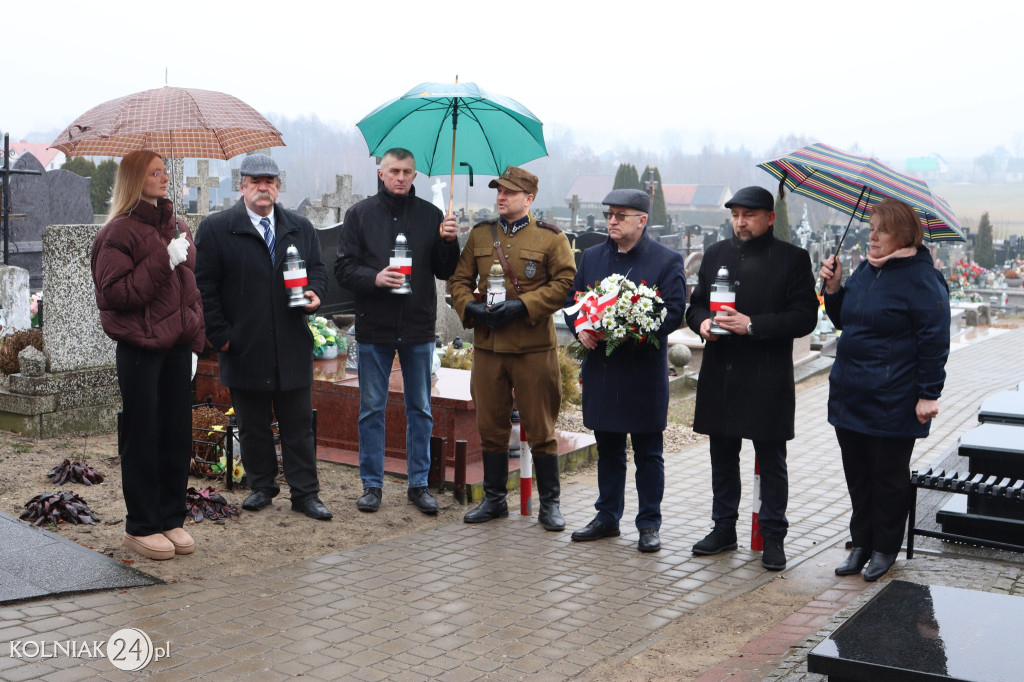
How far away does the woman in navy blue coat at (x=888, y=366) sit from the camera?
505 cm

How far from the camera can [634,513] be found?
6.70 meters

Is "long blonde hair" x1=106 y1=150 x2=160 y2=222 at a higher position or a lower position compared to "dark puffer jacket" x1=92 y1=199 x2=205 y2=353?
higher

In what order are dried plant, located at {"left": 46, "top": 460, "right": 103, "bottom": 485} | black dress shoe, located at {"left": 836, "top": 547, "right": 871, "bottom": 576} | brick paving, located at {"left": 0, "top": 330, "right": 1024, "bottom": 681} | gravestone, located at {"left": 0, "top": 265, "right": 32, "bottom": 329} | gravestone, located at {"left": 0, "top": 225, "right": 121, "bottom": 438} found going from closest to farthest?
brick paving, located at {"left": 0, "top": 330, "right": 1024, "bottom": 681}, black dress shoe, located at {"left": 836, "top": 547, "right": 871, "bottom": 576}, dried plant, located at {"left": 46, "top": 460, "right": 103, "bottom": 485}, gravestone, located at {"left": 0, "top": 225, "right": 121, "bottom": 438}, gravestone, located at {"left": 0, "top": 265, "right": 32, "bottom": 329}

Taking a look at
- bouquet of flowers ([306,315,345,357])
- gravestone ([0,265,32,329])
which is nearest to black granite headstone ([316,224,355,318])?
bouquet of flowers ([306,315,345,357])

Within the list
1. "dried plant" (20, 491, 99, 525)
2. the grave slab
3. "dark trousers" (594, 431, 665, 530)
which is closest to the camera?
the grave slab

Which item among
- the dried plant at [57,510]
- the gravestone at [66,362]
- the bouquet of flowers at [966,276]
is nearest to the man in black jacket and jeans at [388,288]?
the dried plant at [57,510]

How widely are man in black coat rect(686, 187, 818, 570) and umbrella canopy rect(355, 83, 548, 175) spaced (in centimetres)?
155

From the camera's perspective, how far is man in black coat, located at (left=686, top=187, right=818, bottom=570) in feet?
17.9

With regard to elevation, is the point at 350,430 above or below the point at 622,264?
below

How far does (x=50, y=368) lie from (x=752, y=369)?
546 centimetres

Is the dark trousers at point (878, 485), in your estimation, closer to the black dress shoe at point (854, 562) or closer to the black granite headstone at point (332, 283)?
the black dress shoe at point (854, 562)

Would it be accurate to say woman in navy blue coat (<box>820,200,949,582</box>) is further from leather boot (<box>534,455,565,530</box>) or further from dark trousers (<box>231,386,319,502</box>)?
dark trousers (<box>231,386,319,502</box>)

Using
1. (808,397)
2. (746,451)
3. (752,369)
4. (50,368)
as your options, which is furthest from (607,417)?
(808,397)

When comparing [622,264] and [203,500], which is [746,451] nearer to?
[622,264]
